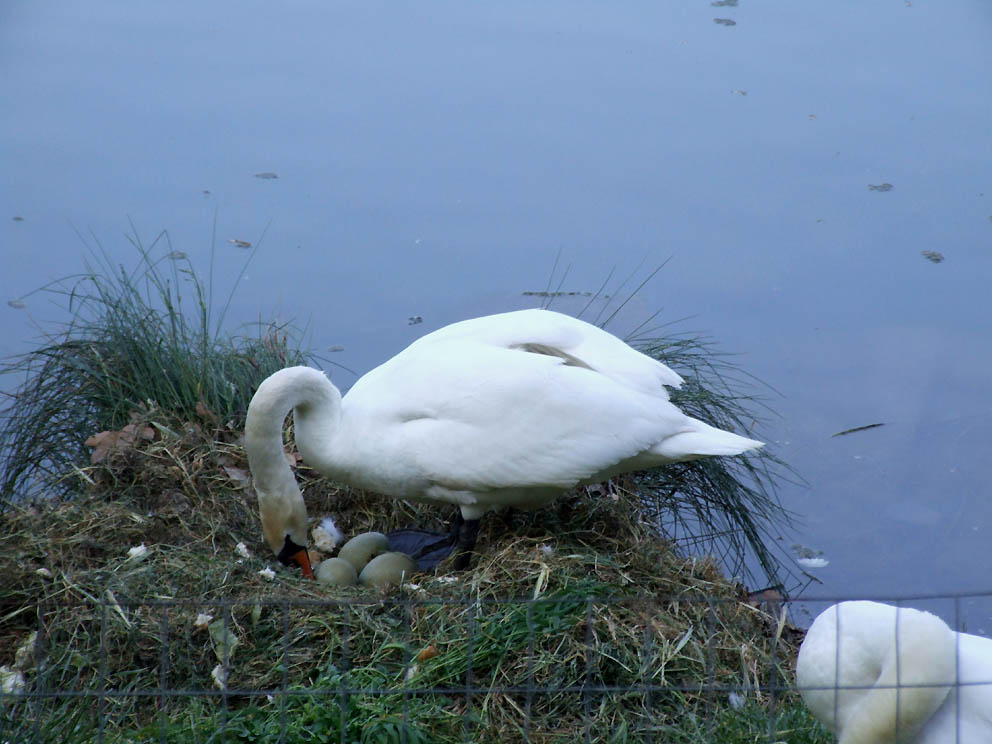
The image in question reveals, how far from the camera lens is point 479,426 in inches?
166

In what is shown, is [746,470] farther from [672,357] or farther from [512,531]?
[512,531]

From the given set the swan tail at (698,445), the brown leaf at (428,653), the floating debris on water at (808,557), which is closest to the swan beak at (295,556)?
the brown leaf at (428,653)

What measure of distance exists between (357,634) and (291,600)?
32cm

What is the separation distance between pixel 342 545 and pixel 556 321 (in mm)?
1201

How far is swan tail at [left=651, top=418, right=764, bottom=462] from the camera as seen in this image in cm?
425

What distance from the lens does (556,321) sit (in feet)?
15.1

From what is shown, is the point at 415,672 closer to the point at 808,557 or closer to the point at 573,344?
the point at 573,344

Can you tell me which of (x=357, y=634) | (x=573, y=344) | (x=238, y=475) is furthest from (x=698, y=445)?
(x=238, y=475)

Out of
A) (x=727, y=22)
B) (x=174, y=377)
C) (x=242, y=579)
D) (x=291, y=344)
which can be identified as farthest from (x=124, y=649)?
(x=727, y=22)

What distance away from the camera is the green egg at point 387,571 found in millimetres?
4281

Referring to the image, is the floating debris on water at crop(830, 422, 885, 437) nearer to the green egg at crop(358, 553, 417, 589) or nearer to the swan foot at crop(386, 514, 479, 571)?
the swan foot at crop(386, 514, 479, 571)

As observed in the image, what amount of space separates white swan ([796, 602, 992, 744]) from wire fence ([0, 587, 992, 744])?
0.11ft

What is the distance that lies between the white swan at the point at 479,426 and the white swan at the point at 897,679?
3.64ft

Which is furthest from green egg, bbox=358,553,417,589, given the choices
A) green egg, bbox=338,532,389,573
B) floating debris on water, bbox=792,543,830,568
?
floating debris on water, bbox=792,543,830,568
